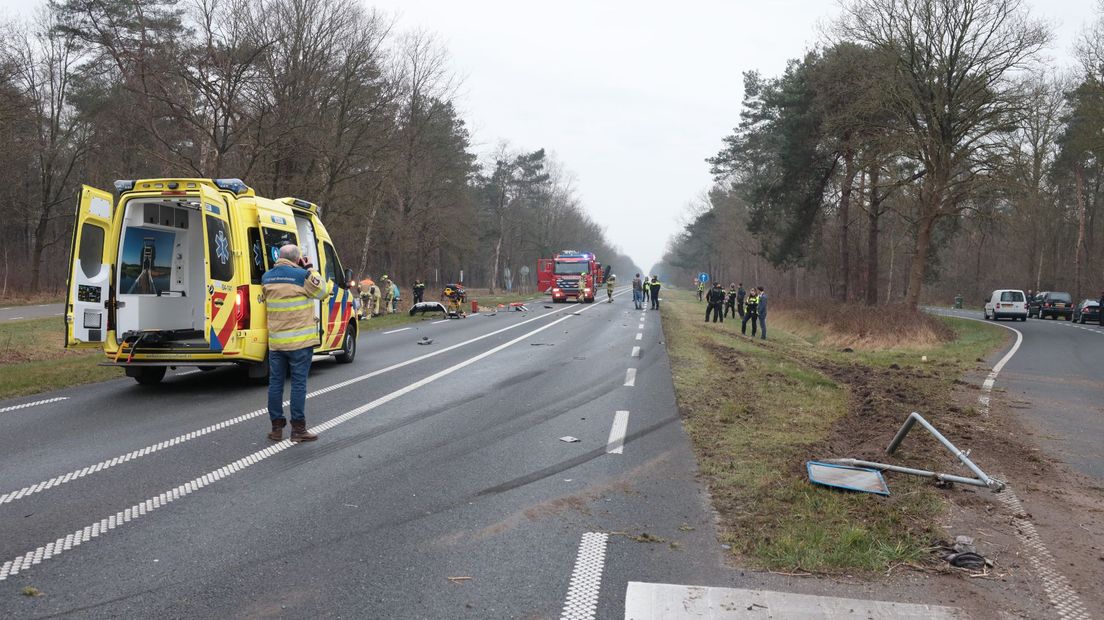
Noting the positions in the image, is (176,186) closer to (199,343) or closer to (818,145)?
(199,343)

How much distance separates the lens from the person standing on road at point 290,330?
6977 mm

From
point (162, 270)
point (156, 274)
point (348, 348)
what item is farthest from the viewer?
point (348, 348)

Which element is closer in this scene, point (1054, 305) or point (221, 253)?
point (221, 253)

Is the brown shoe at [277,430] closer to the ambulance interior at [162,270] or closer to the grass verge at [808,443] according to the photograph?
the ambulance interior at [162,270]

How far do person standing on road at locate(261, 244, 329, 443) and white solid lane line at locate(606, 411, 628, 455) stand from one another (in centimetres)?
291

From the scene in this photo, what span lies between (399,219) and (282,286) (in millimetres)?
36973

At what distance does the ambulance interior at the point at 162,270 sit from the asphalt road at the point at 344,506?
1201mm

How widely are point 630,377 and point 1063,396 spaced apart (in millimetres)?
7145

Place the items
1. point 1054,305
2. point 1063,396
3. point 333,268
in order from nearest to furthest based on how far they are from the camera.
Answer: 1. point 1063,396
2. point 333,268
3. point 1054,305

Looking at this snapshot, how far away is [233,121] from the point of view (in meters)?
20.9

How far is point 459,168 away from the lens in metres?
49.4

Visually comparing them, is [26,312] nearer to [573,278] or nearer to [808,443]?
[808,443]

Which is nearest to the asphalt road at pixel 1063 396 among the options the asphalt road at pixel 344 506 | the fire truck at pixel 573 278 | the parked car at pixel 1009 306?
the asphalt road at pixel 344 506

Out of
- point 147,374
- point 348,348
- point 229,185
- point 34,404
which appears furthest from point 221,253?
point 348,348
